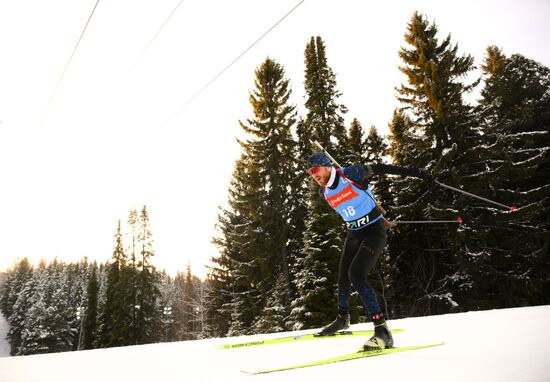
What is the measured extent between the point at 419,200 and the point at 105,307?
35.7 meters

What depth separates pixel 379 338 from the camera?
3.15m

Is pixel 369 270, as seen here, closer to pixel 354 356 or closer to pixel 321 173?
pixel 354 356

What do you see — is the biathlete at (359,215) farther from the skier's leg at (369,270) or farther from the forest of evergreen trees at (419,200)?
the forest of evergreen trees at (419,200)

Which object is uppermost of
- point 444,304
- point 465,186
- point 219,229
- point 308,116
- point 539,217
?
point 308,116

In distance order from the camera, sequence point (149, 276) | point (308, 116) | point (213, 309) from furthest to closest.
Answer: point (149, 276)
point (213, 309)
point (308, 116)

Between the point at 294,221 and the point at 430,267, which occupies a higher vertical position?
the point at 294,221

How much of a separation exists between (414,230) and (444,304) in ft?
14.2

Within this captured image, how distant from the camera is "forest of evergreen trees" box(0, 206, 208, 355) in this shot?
33.4m

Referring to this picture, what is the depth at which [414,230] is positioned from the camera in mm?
19797

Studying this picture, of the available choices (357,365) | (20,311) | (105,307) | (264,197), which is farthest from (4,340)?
(357,365)

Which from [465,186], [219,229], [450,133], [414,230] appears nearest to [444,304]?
[414,230]

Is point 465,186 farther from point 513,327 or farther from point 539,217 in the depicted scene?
point 513,327

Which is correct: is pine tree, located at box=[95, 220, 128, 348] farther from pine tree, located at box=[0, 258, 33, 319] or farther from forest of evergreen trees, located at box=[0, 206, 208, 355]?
pine tree, located at box=[0, 258, 33, 319]

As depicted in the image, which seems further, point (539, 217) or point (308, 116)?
point (308, 116)
